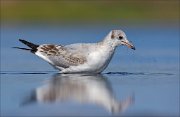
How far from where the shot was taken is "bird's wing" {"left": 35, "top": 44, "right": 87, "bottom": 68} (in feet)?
49.1

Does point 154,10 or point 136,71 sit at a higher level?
point 154,10

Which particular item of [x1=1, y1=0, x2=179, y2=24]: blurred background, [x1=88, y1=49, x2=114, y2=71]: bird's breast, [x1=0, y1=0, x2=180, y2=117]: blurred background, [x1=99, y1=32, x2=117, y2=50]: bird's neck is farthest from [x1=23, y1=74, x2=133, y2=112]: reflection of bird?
[x1=1, y1=0, x2=179, y2=24]: blurred background

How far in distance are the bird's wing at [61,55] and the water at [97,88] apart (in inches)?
10.2

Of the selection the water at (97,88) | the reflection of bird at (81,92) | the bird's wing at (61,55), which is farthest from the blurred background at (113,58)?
the bird's wing at (61,55)

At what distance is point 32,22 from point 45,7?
5282mm

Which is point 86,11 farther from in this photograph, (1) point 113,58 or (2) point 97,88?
(2) point 97,88

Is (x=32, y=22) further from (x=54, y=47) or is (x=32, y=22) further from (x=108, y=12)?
(x=54, y=47)

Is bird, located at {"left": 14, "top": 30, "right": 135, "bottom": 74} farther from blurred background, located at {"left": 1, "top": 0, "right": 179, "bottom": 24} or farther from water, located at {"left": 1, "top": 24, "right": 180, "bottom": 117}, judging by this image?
blurred background, located at {"left": 1, "top": 0, "right": 179, "bottom": 24}

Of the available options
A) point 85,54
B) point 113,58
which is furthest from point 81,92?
point 113,58

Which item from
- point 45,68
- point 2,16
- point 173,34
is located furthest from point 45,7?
point 45,68

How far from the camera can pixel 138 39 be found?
25.7 m

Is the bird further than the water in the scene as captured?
Yes

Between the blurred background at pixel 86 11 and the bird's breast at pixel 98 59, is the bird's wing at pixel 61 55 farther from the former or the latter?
the blurred background at pixel 86 11

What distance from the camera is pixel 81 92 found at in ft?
40.8
